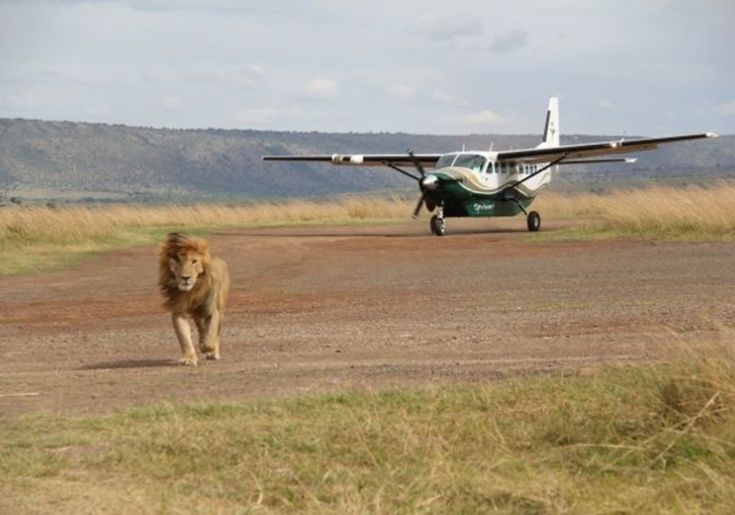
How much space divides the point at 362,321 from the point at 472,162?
1001 inches

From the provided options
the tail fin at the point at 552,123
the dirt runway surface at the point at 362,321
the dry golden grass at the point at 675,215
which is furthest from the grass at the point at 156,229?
the tail fin at the point at 552,123

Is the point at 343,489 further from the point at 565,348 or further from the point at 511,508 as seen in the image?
the point at 565,348

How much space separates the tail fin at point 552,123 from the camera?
53.9 meters

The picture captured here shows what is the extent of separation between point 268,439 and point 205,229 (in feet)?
126

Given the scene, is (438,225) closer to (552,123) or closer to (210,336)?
(552,123)

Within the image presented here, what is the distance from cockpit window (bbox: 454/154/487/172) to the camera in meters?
40.9

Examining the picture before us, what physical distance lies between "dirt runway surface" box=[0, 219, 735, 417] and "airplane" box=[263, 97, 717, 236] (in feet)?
34.8

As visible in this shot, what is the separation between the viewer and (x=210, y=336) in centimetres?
1269

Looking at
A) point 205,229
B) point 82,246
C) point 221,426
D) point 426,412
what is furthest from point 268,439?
point 205,229

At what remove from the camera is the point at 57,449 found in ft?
28.5

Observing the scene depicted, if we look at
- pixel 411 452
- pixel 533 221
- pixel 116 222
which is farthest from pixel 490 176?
pixel 411 452

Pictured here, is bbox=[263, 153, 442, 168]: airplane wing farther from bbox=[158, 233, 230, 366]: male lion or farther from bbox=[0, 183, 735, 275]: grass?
bbox=[158, 233, 230, 366]: male lion

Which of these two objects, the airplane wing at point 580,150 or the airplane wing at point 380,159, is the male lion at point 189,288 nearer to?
the airplane wing at point 580,150

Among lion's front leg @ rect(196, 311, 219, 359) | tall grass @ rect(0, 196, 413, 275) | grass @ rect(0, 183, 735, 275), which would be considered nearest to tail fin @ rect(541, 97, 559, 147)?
tall grass @ rect(0, 196, 413, 275)
